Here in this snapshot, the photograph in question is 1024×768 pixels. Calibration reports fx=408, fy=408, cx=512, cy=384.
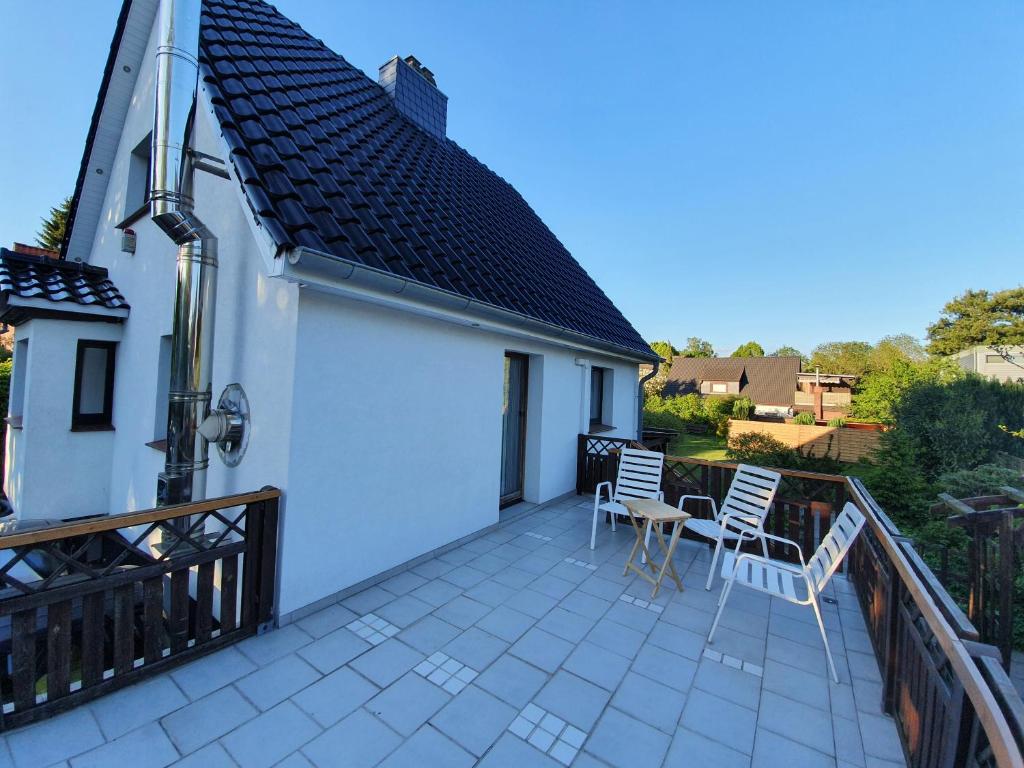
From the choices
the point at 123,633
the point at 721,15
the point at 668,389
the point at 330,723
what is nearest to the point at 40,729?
the point at 123,633

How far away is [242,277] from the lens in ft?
11.1

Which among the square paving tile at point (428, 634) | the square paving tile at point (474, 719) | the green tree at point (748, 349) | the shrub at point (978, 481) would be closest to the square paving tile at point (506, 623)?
the square paving tile at point (428, 634)

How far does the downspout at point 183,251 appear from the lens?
2.95m

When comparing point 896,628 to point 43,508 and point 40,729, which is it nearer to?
point 40,729

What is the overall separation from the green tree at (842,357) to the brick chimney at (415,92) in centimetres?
4480

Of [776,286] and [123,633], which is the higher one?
[776,286]

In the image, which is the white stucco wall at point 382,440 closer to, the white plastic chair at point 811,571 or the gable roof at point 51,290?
the white plastic chair at point 811,571

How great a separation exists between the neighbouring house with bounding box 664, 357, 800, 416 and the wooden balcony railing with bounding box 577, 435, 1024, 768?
31.0 meters

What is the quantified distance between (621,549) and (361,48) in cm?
954

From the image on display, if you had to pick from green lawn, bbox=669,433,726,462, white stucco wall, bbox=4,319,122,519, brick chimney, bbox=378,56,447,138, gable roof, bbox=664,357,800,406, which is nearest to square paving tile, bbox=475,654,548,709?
white stucco wall, bbox=4,319,122,519

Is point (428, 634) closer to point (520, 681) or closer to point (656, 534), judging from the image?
point (520, 681)

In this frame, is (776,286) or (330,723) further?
(776,286)

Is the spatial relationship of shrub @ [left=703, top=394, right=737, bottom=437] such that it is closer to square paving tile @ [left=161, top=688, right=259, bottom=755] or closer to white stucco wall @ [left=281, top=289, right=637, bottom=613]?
white stucco wall @ [left=281, top=289, right=637, bottom=613]

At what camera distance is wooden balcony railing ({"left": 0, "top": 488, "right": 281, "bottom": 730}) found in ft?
6.77
